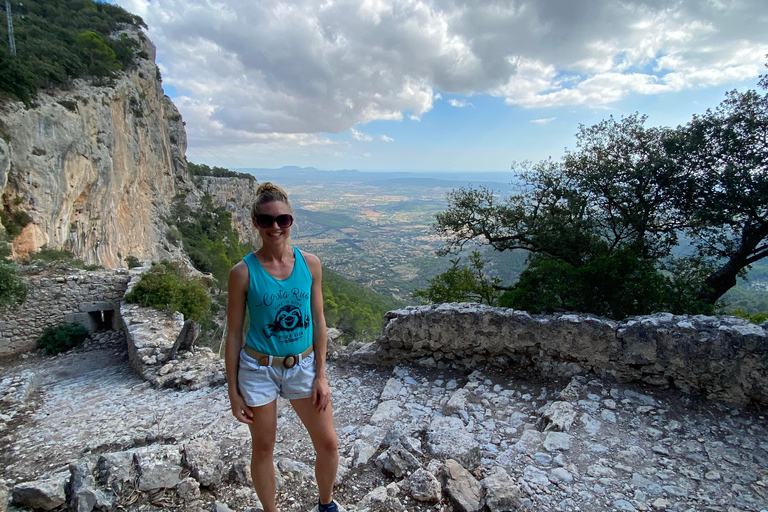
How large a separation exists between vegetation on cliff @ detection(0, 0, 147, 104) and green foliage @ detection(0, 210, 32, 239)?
4805 millimetres

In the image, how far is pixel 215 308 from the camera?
22.8 m

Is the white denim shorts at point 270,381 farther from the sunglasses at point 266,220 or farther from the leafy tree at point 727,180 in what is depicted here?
the leafy tree at point 727,180

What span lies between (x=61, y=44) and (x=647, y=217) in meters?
28.8

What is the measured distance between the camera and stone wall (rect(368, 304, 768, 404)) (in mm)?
4234

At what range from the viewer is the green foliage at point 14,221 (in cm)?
1205

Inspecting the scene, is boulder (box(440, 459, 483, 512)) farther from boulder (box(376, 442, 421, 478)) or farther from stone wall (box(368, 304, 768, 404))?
stone wall (box(368, 304, 768, 404))

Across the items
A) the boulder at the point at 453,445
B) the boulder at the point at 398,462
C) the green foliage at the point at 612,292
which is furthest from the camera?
the green foliage at the point at 612,292

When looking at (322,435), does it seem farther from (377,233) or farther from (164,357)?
(377,233)

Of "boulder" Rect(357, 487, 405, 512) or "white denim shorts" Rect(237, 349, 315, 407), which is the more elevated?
"white denim shorts" Rect(237, 349, 315, 407)

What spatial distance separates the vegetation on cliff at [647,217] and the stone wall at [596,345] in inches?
27.9

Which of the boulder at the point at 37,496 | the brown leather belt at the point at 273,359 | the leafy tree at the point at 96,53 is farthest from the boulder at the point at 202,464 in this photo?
the leafy tree at the point at 96,53

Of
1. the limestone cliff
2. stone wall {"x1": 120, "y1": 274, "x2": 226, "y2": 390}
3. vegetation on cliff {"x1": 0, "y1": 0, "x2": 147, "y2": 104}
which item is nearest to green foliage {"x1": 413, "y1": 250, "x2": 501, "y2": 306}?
stone wall {"x1": 120, "y1": 274, "x2": 226, "y2": 390}

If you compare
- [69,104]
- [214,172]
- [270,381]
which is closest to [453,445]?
[270,381]

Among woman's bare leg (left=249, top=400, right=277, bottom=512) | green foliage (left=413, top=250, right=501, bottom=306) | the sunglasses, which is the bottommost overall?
green foliage (left=413, top=250, right=501, bottom=306)
